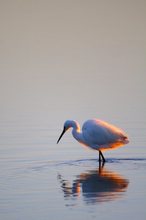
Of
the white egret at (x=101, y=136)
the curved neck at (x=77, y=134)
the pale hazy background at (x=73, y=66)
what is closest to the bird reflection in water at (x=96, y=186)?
the white egret at (x=101, y=136)

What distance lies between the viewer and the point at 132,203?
13.9 metres

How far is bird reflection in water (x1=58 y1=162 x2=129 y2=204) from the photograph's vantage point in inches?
572

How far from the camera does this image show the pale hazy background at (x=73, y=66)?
31.1 meters

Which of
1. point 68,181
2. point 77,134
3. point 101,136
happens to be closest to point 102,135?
point 101,136

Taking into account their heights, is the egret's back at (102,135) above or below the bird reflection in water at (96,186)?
above

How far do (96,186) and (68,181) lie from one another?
65 centimetres

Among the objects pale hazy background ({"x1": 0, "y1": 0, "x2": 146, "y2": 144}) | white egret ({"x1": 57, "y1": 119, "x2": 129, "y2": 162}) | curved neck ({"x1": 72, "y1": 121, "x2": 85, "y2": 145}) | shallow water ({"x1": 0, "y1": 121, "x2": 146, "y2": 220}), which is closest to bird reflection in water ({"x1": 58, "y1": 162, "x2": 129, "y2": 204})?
shallow water ({"x1": 0, "y1": 121, "x2": 146, "y2": 220})

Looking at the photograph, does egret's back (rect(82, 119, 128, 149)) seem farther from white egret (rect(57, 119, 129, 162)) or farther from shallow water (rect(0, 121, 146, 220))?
shallow water (rect(0, 121, 146, 220))

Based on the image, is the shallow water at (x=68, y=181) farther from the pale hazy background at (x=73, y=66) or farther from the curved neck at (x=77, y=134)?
the pale hazy background at (x=73, y=66)

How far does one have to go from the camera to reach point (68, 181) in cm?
1603

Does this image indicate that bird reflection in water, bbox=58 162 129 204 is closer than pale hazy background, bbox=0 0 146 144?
Yes

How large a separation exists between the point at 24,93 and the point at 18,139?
18856mm

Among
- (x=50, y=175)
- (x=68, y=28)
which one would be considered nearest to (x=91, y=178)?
(x=50, y=175)

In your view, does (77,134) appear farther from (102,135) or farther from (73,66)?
(73,66)
